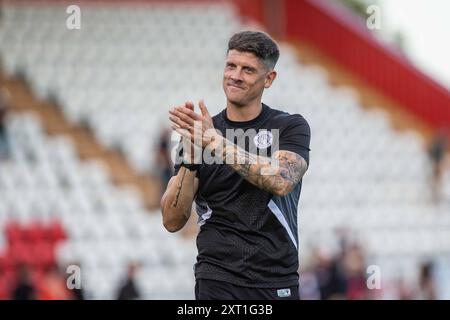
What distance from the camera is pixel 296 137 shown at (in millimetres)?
5348

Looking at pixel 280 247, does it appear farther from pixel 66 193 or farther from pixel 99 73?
pixel 99 73


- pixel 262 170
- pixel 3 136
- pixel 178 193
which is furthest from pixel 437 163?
pixel 262 170

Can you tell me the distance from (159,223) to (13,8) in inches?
255

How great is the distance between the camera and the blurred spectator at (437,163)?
19.8 m

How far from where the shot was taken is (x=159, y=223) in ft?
53.4

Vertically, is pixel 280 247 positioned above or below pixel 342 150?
below

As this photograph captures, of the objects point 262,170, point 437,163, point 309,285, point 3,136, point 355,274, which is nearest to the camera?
point 262,170

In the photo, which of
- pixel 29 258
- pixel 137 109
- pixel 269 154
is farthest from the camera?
pixel 137 109

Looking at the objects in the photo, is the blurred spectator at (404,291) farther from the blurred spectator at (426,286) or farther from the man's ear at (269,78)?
the man's ear at (269,78)

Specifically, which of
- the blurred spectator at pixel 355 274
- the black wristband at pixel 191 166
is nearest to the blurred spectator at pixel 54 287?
the blurred spectator at pixel 355 274

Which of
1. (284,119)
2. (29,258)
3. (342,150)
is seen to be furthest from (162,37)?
(284,119)

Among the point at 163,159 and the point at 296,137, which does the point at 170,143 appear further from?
the point at 296,137

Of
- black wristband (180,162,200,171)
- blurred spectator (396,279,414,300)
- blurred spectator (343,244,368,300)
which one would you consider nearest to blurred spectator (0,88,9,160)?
blurred spectator (343,244,368,300)

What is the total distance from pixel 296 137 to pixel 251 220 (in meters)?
0.43
